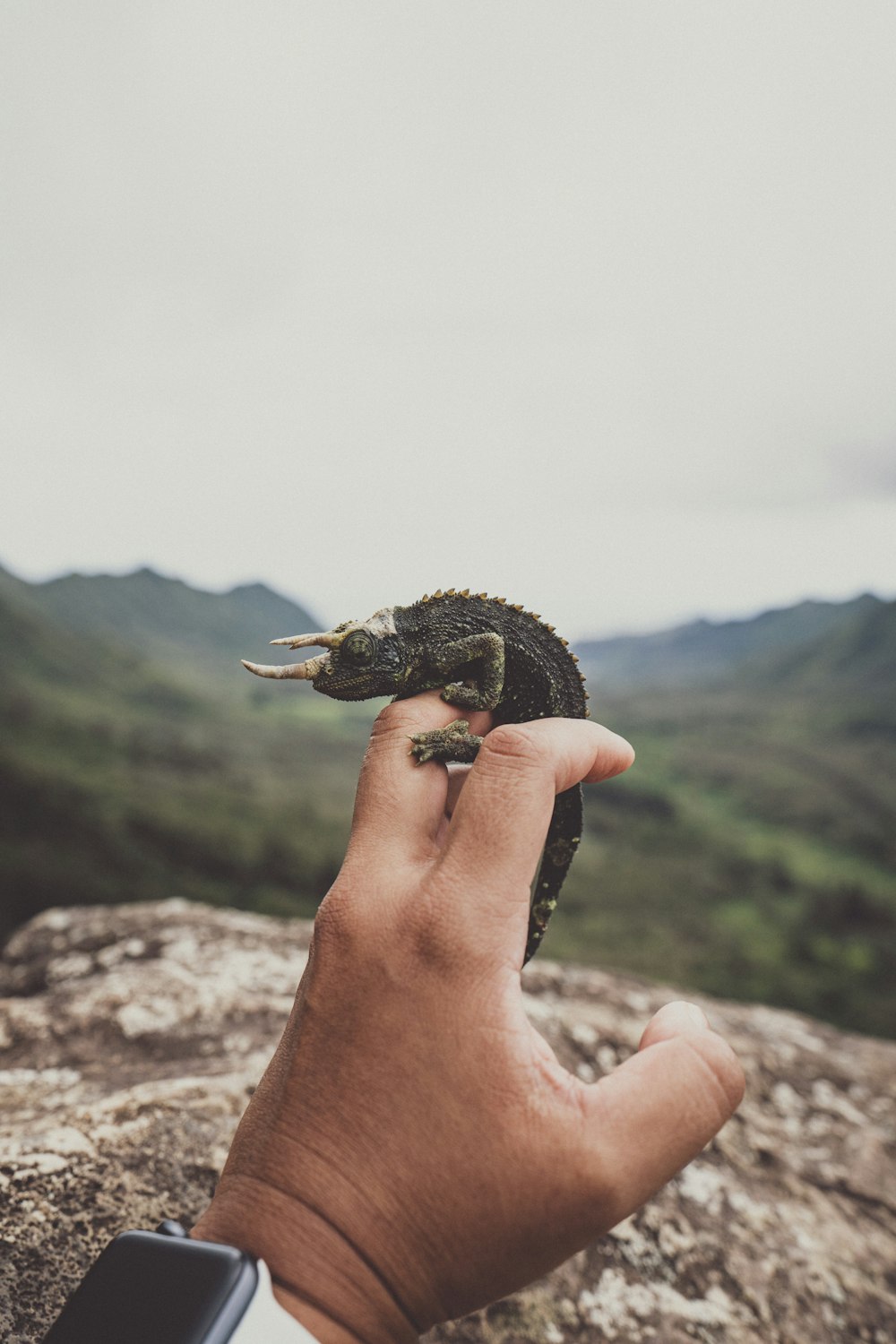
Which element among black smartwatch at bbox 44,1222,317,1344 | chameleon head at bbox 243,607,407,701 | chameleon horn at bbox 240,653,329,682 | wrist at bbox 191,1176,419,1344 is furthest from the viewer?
chameleon head at bbox 243,607,407,701

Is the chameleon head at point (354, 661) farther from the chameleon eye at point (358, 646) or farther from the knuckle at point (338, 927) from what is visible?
the knuckle at point (338, 927)

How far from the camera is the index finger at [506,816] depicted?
1862 mm

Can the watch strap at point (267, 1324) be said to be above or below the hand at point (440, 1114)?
below

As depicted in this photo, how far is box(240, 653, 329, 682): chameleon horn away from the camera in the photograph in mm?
2750

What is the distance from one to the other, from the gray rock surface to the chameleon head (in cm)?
190

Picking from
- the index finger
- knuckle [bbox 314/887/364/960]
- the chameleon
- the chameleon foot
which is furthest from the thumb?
the chameleon

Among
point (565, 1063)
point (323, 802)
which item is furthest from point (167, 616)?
point (565, 1063)

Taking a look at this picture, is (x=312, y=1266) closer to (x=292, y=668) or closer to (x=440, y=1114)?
(x=440, y=1114)

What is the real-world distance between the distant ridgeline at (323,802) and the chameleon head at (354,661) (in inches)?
85.5

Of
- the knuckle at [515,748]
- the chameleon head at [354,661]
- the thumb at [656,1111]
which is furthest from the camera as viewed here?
the chameleon head at [354,661]

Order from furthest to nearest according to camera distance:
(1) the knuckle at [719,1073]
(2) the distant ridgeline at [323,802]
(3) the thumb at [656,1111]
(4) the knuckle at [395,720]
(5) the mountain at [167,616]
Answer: (5) the mountain at [167,616]
(2) the distant ridgeline at [323,802]
(4) the knuckle at [395,720]
(1) the knuckle at [719,1073]
(3) the thumb at [656,1111]

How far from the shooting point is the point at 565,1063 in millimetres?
4184

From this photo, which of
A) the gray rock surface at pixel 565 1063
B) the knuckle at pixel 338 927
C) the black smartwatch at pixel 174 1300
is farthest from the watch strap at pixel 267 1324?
the gray rock surface at pixel 565 1063

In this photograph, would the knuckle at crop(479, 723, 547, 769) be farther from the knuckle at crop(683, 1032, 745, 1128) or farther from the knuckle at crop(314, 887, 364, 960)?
the knuckle at crop(683, 1032, 745, 1128)
